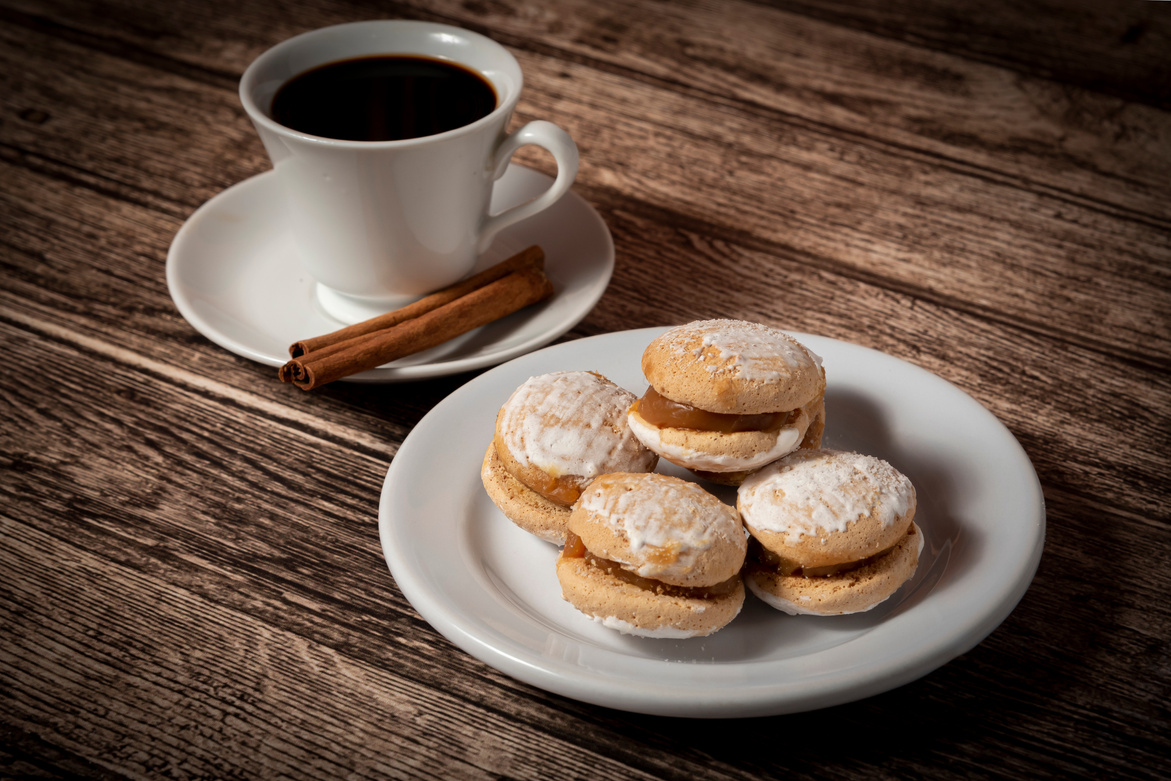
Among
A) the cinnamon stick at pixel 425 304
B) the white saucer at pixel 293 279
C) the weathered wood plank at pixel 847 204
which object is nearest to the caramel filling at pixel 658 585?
the white saucer at pixel 293 279

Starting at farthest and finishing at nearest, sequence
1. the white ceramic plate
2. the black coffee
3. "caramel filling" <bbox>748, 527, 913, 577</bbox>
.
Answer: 1. the black coffee
2. "caramel filling" <bbox>748, 527, 913, 577</bbox>
3. the white ceramic plate

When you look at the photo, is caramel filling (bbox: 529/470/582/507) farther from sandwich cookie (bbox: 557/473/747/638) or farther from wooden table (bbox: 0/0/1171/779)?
wooden table (bbox: 0/0/1171/779)

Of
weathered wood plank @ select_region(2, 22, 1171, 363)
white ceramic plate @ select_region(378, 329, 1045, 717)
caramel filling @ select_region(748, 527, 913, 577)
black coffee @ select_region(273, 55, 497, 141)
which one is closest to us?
white ceramic plate @ select_region(378, 329, 1045, 717)

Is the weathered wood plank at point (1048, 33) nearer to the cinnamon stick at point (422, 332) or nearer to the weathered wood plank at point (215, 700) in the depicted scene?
the cinnamon stick at point (422, 332)

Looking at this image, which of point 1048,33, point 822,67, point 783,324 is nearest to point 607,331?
point 783,324

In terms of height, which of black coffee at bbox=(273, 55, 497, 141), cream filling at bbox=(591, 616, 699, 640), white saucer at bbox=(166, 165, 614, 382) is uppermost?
black coffee at bbox=(273, 55, 497, 141)

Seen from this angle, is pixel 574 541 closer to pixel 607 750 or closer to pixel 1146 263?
pixel 607 750

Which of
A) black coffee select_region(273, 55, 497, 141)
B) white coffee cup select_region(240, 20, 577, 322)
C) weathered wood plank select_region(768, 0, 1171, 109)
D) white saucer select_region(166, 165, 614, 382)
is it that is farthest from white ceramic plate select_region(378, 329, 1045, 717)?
weathered wood plank select_region(768, 0, 1171, 109)
